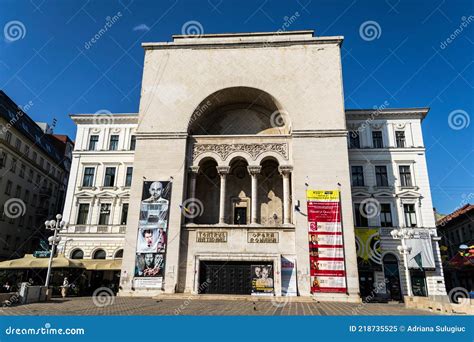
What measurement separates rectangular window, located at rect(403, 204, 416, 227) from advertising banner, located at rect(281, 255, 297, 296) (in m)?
12.2

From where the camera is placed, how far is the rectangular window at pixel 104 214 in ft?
102

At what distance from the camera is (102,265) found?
89.4 feet

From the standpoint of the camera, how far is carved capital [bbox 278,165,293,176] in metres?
25.7

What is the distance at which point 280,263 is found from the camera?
2316 cm

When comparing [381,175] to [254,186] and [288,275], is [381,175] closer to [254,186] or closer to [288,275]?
[254,186]

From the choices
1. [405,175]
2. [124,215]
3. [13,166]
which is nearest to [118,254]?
[124,215]

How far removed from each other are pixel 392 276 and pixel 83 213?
93.2ft

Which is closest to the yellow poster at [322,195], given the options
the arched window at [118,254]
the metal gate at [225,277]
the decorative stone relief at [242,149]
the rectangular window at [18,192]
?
the decorative stone relief at [242,149]

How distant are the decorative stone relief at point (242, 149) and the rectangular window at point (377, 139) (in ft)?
34.1

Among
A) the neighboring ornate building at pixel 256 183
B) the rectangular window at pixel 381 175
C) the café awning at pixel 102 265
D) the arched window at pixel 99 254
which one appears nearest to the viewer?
the neighboring ornate building at pixel 256 183

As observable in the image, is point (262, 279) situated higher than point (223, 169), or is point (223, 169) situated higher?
point (223, 169)

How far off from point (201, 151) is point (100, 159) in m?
12.3

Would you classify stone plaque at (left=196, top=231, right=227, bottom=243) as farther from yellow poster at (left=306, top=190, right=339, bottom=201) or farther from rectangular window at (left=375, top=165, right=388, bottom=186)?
rectangular window at (left=375, top=165, right=388, bottom=186)

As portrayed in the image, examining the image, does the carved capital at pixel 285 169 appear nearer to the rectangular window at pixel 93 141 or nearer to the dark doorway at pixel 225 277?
the dark doorway at pixel 225 277
